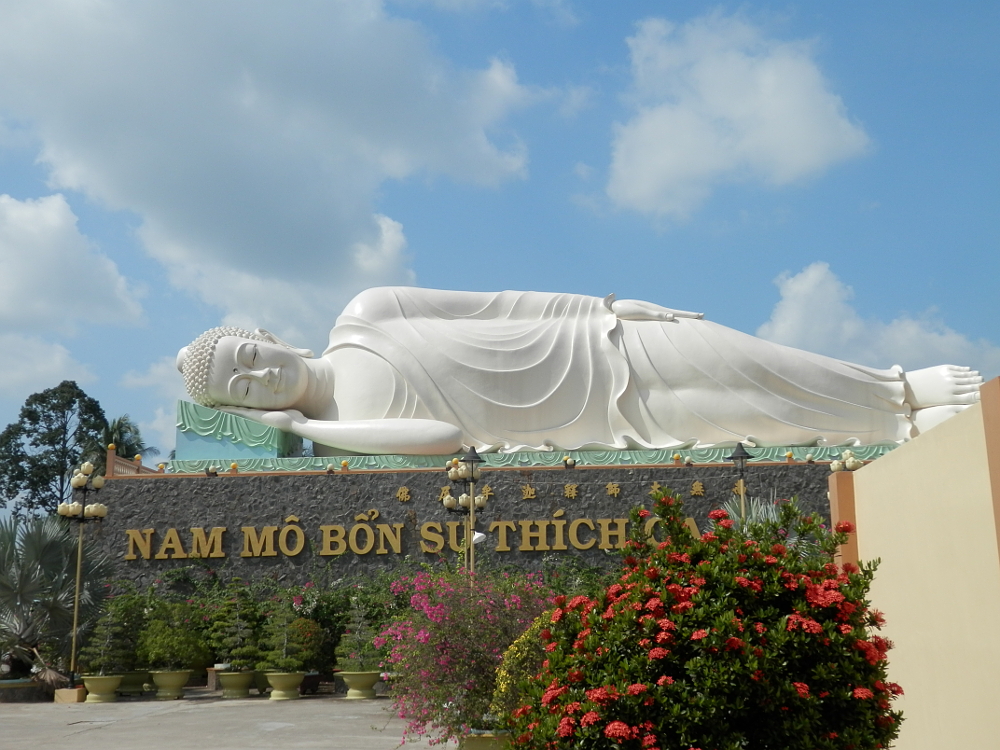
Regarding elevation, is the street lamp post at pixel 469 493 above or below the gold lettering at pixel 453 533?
above

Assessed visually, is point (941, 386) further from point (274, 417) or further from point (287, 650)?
point (287, 650)

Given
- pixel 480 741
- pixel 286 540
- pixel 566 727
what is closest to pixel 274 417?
pixel 286 540

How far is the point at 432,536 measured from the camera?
40.3 feet

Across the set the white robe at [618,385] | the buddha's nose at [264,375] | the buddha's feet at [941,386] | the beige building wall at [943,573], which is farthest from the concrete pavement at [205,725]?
the buddha's feet at [941,386]

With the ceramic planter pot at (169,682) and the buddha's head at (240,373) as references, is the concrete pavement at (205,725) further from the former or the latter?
the buddha's head at (240,373)

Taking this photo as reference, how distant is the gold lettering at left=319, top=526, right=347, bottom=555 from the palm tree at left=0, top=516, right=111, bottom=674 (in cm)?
254

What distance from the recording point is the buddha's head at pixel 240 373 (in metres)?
13.3

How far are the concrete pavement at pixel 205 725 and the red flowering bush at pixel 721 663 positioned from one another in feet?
11.8

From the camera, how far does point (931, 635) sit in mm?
5145

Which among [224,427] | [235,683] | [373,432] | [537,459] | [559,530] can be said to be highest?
[224,427]

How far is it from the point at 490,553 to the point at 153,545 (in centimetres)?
410

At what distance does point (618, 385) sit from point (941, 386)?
4.33m

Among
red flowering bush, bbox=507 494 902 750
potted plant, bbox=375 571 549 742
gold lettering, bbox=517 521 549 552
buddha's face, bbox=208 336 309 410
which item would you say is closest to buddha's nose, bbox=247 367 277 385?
buddha's face, bbox=208 336 309 410

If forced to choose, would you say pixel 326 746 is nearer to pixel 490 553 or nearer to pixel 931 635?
pixel 931 635
